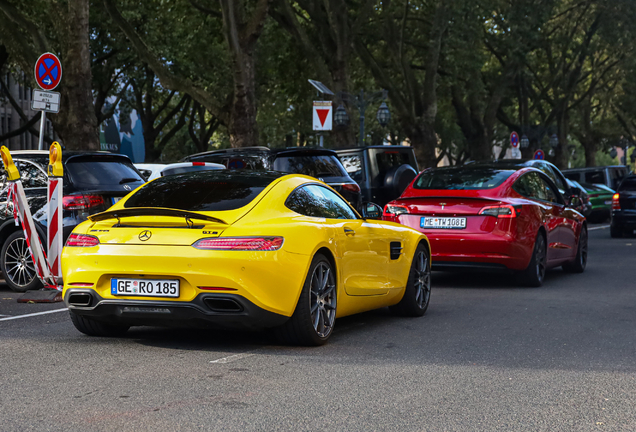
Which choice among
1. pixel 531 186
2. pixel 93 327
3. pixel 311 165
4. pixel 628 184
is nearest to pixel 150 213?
pixel 93 327

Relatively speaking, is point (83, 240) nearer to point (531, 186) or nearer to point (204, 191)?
point (204, 191)

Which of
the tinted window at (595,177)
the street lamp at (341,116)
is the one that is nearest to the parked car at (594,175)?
the tinted window at (595,177)

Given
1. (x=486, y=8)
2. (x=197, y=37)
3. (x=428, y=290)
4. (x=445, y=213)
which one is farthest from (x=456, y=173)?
(x=197, y=37)

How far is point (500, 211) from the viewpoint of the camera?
1152 centimetres

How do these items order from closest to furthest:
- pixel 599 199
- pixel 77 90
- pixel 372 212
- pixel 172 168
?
pixel 372 212, pixel 172 168, pixel 77 90, pixel 599 199

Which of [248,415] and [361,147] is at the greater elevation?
[361,147]

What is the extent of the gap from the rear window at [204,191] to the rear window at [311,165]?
248 inches

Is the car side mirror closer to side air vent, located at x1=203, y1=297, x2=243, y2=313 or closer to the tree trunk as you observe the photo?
side air vent, located at x1=203, y1=297, x2=243, y2=313

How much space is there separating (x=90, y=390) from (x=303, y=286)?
6.28 ft

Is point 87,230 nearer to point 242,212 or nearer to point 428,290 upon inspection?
point 242,212

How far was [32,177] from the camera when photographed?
11.4 m

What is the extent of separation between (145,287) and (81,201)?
4.47 m

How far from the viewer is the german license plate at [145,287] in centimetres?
668

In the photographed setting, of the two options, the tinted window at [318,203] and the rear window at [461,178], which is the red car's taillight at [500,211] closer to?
the rear window at [461,178]
